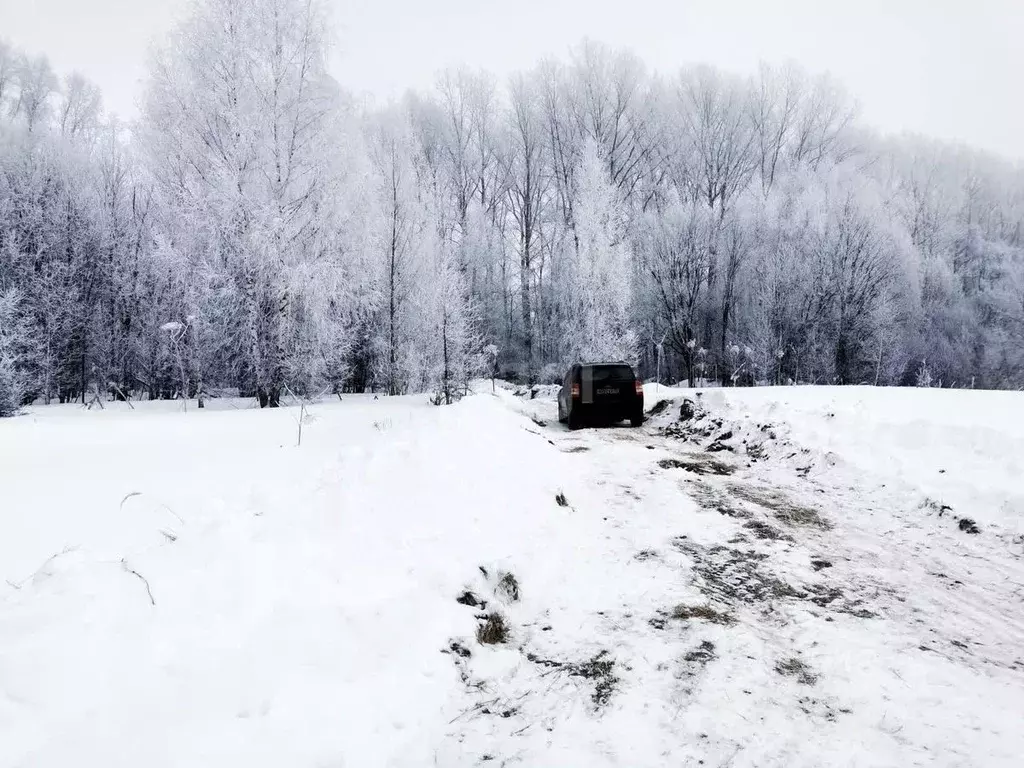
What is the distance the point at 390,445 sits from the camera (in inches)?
227

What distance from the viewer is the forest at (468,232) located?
13.9 meters

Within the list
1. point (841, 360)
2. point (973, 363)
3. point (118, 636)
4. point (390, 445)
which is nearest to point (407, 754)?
point (118, 636)

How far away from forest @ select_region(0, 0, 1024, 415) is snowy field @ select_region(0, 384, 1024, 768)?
8.97 m

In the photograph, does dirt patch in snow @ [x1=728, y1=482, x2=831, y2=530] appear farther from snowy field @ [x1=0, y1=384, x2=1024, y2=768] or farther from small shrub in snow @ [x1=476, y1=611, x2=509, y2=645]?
small shrub in snow @ [x1=476, y1=611, x2=509, y2=645]

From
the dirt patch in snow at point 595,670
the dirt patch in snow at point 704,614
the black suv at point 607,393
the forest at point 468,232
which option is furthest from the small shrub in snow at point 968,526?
the forest at point 468,232

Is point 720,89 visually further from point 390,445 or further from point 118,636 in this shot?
point 118,636

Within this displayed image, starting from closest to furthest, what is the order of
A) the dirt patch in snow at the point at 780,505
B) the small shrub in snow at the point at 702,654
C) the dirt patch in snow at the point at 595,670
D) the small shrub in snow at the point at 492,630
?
the dirt patch in snow at the point at 595,670, the small shrub in snow at the point at 702,654, the small shrub in snow at the point at 492,630, the dirt patch in snow at the point at 780,505

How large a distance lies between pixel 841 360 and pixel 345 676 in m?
29.1

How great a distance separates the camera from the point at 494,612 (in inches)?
145

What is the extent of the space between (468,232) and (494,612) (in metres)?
30.6

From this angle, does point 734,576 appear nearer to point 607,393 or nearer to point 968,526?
point 968,526

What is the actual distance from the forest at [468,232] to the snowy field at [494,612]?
29.4 ft

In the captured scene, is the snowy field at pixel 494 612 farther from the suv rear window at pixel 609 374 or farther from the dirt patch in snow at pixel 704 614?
the suv rear window at pixel 609 374

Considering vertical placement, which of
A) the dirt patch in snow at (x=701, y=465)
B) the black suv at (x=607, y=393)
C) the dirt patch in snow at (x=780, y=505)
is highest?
the black suv at (x=607, y=393)
